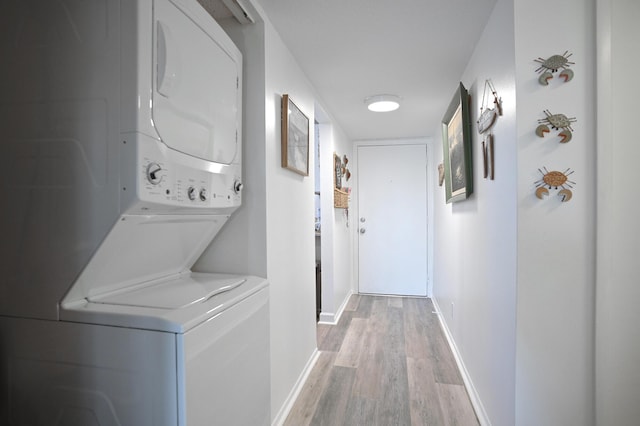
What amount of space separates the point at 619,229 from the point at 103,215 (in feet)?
5.54

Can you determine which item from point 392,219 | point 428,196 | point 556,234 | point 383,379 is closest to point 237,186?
point 556,234

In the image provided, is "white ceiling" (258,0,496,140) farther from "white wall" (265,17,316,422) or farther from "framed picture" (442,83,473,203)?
"framed picture" (442,83,473,203)

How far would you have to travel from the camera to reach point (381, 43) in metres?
1.81

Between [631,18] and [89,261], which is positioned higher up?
[631,18]

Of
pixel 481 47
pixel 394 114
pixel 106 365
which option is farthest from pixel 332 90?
pixel 106 365

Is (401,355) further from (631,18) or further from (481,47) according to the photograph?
(631,18)

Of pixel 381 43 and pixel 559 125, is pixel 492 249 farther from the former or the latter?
pixel 381 43

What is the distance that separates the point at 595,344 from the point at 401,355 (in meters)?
1.49

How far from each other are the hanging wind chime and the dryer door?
3.68 feet

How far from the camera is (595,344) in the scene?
1192mm

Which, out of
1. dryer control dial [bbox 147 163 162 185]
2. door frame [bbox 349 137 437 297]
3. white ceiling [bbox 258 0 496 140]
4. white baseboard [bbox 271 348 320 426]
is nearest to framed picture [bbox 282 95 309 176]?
white ceiling [bbox 258 0 496 140]

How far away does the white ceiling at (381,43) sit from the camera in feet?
4.95

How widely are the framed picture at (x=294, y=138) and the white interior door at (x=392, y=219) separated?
2225mm

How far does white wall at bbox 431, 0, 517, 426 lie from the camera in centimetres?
130
